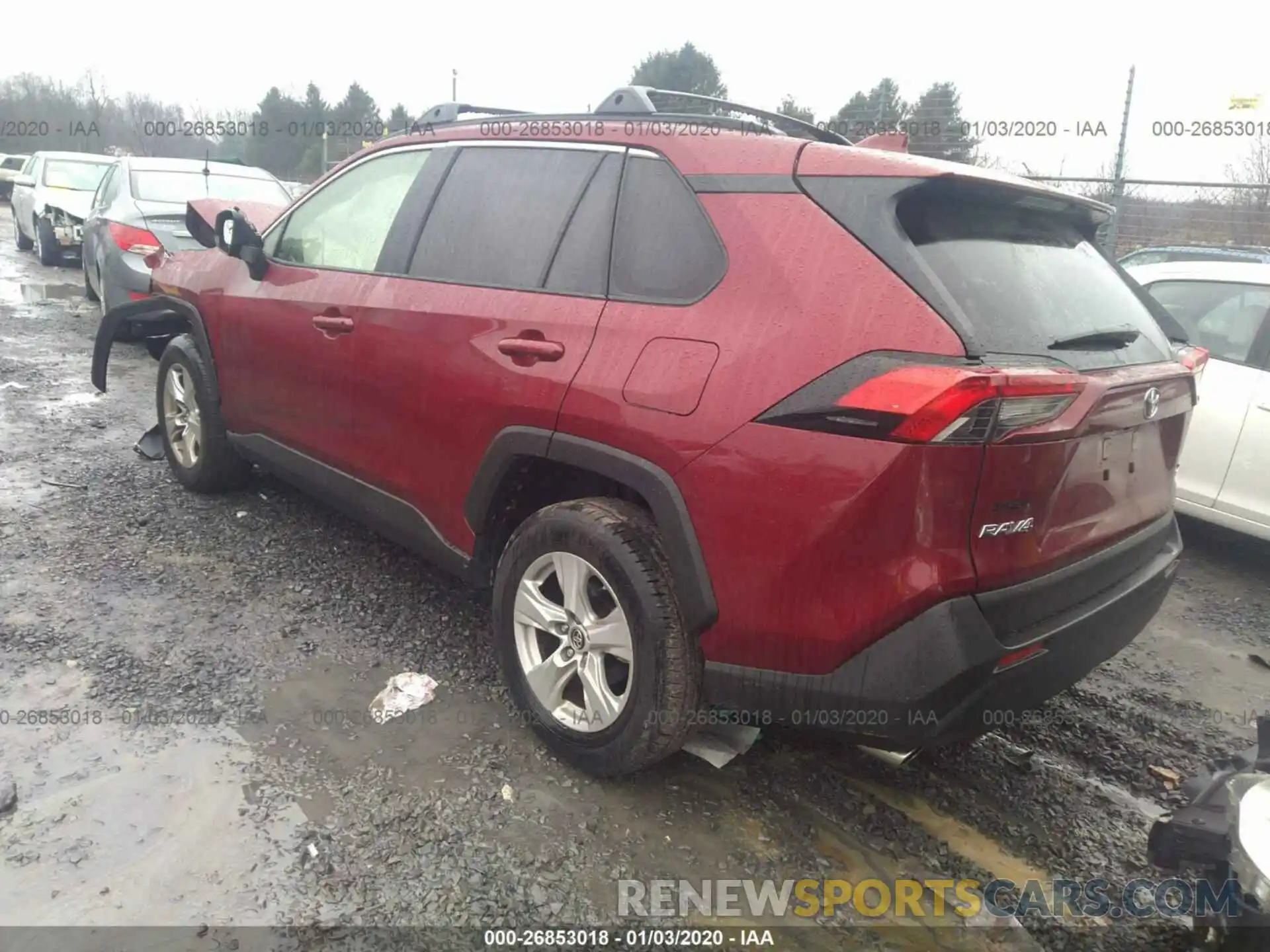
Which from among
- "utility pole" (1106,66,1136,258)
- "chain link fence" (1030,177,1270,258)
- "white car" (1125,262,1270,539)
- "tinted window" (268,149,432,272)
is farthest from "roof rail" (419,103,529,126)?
"chain link fence" (1030,177,1270,258)

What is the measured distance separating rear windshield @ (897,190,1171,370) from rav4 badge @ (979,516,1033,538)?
39 centimetres

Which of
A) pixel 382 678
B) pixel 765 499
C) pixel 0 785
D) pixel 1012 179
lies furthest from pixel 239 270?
pixel 1012 179

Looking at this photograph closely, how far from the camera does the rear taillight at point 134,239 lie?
23.6 ft

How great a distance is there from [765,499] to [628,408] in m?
0.48

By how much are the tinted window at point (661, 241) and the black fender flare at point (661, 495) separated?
452 mm

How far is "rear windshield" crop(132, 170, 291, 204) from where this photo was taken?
7.68m

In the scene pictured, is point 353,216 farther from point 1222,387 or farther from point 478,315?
point 1222,387

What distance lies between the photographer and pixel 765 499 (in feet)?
6.87

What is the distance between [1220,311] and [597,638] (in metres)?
4.38

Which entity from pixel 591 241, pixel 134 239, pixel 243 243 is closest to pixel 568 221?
pixel 591 241

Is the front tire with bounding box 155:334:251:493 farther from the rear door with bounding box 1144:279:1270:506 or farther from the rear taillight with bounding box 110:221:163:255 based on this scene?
the rear door with bounding box 1144:279:1270:506

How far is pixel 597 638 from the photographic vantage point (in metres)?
2.51

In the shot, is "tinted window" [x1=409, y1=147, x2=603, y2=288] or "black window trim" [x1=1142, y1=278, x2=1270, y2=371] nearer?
"tinted window" [x1=409, y1=147, x2=603, y2=288]

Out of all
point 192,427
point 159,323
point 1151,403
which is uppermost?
point 1151,403
